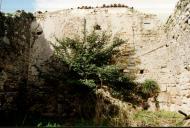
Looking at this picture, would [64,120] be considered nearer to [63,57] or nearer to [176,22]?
[63,57]

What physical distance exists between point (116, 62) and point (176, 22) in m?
2.52

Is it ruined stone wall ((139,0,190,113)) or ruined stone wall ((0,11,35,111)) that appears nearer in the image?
ruined stone wall ((139,0,190,113))

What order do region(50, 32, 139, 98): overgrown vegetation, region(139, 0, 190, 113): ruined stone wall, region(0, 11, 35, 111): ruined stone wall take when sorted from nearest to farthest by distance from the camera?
region(139, 0, 190, 113): ruined stone wall < region(50, 32, 139, 98): overgrown vegetation < region(0, 11, 35, 111): ruined stone wall

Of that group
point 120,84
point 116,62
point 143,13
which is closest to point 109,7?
point 143,13

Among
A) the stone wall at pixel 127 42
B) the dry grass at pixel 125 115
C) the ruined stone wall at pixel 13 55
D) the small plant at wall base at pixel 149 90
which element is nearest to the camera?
the dry grass at pixel 125 115

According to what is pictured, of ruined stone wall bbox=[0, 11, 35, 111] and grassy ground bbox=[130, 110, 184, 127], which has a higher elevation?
ruined stone wall bbox=[0, 11, 35, 111]

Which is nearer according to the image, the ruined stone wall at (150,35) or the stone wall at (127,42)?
the ruined stone wall at (150,35)

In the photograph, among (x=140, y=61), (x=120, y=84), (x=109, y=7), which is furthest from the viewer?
(x=109, y=7)

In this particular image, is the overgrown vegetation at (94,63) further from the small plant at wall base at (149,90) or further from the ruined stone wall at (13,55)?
the ruined stone wall at (13,55)

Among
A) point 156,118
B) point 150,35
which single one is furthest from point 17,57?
point 156,118

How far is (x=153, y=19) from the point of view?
13.8 metres

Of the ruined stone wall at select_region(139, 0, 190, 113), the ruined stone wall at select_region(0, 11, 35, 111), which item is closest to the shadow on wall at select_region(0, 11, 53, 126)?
the ruined stone wall at select_region(0, 11, 35, 111)

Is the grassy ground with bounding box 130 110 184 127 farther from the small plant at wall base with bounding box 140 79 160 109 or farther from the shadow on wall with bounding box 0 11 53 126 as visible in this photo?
the shadow on wall with bounding box 0 11 53 126

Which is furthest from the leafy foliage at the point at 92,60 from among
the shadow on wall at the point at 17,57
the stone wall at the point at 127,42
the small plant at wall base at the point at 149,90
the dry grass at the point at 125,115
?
the shadow on wall at the point at 17,57
